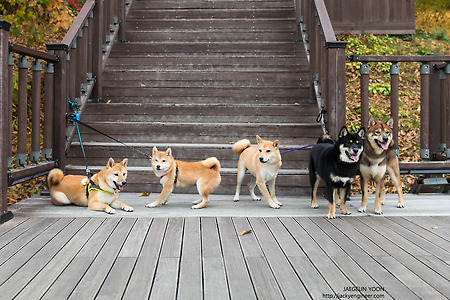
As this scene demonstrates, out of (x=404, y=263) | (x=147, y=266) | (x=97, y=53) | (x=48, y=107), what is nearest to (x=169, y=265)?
(x=147, y=266)

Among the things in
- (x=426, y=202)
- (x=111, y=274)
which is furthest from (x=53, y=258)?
(x=426, y=202)

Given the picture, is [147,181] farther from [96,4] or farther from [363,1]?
[363,1]

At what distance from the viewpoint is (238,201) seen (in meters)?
4.41

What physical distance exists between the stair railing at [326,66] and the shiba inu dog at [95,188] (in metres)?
2.18

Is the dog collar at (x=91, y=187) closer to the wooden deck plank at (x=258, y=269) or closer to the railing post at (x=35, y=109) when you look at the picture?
the railing post at (x=35, y=109)

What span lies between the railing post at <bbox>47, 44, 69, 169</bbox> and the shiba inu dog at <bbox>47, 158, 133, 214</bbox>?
0.68 m

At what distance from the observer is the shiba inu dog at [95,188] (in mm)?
3891

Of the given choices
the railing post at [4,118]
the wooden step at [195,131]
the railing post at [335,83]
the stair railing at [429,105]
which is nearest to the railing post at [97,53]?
the wooden step at [195,131]

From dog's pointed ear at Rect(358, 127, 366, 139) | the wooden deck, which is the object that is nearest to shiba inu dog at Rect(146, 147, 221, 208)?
the wooden deck

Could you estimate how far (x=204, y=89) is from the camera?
20.3 feet

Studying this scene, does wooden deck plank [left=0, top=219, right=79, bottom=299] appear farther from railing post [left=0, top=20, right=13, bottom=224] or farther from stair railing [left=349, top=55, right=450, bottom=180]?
stair railing [left=349, top=55, right=450, bottom=180]

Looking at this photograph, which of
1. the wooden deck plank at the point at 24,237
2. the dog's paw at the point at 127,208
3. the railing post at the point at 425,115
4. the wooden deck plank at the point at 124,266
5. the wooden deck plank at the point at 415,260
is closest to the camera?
the wooden deck plank at the point at 124,266

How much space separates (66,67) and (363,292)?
3.92m

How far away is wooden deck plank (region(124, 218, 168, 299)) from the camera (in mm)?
2150
